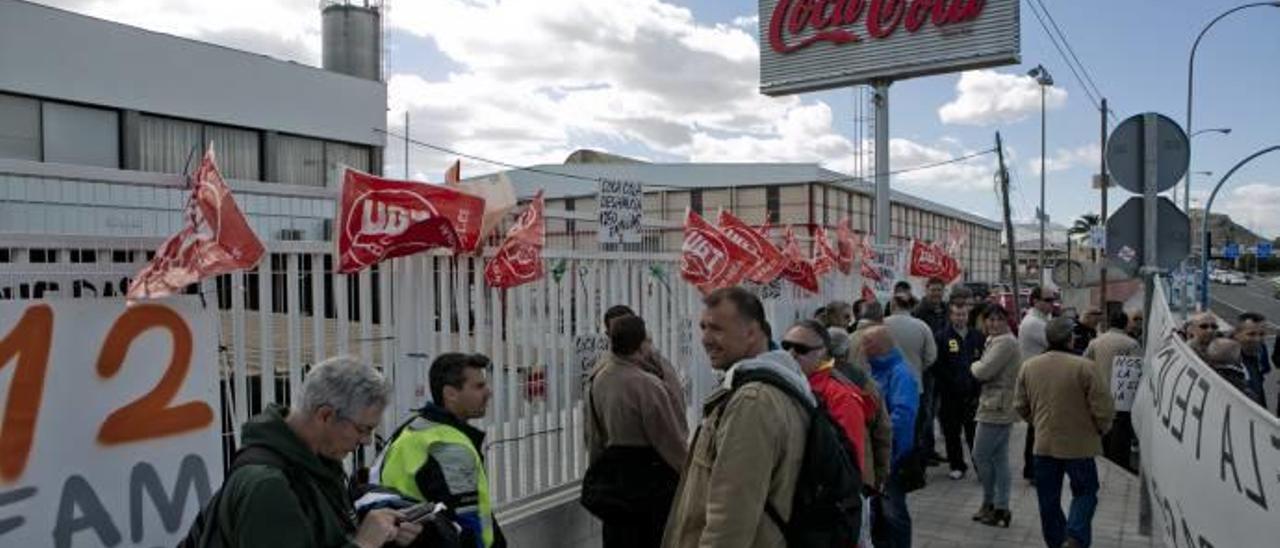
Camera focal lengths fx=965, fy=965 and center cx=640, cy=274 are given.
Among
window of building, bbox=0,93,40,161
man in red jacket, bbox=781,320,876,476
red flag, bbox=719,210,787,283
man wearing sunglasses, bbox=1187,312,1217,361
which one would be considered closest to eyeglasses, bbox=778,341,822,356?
man in red jacket, bbox=781,320,876,476

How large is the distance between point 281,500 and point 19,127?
21.0 metres

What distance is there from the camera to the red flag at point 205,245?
143 inches

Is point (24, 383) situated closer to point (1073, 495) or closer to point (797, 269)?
point (1073, 495)

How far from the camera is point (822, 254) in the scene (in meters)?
12.1

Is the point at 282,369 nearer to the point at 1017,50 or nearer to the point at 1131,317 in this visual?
→ the point at 1131,317

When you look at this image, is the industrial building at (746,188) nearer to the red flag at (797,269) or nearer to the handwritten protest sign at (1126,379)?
the red flag at (797,269)

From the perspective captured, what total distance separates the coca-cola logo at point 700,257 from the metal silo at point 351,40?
77.2 feet

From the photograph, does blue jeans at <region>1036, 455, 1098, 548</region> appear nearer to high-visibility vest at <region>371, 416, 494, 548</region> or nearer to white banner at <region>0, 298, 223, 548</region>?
high-visibility vest at <region>371, 416, 494, 548</region>

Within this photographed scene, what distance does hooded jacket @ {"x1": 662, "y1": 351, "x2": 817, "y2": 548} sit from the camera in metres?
3.02

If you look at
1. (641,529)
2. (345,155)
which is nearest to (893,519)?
(641,529)

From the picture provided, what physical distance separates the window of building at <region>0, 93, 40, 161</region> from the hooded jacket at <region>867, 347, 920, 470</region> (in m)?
18.7

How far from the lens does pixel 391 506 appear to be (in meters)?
2.83

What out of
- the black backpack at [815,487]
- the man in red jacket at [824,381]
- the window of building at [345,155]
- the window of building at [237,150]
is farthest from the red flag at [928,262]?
the window of building at [237,150]

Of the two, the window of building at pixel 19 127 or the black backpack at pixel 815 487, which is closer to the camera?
the black backpack at pixel 815 487
